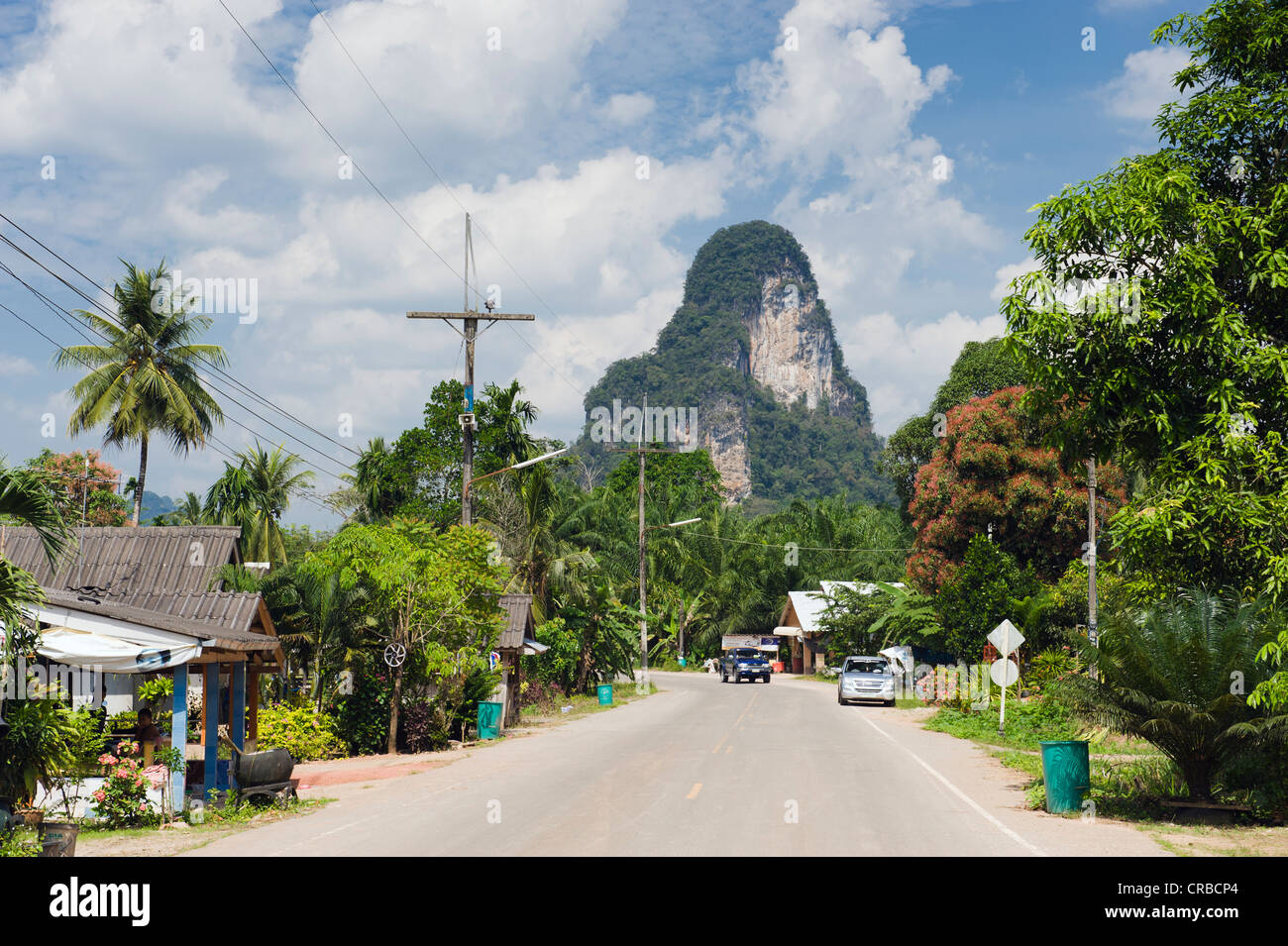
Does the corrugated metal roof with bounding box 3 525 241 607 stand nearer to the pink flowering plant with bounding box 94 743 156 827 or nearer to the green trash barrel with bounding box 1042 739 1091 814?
the pink flowering plant with bounding box 94 743 156 827

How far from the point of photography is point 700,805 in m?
14.3

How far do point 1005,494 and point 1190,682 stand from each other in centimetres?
2945

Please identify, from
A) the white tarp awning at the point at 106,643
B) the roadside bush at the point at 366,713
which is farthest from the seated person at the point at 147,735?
the roadside bush at the point at 366,713

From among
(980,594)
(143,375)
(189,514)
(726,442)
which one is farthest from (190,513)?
(726,442)

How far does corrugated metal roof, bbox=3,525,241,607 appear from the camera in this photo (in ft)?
76.2

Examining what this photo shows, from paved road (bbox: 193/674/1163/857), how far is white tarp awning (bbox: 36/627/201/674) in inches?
93.6

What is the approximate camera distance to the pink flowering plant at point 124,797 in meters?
13.9

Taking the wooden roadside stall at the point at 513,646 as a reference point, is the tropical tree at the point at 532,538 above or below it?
above

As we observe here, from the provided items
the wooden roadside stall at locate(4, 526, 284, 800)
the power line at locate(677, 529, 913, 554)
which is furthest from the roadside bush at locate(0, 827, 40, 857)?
the power line at locate(677, 529, 913, 554)

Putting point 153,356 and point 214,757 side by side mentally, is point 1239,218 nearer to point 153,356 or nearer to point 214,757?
point 214,757

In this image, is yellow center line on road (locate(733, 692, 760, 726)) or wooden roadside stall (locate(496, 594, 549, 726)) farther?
wooden roadside stall (locate(496, 594, 549, 726))

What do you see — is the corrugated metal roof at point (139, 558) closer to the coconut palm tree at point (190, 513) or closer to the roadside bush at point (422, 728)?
the roadside bush at point (422, 728)

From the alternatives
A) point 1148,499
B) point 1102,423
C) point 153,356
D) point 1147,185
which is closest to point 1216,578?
point 1148,499

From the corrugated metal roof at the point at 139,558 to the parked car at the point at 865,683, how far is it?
76.8 ft
